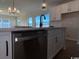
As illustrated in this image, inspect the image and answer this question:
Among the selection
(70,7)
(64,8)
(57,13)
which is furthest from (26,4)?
(70,7)

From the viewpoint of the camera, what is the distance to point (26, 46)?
1.92m

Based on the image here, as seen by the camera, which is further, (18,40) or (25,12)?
(25,12)

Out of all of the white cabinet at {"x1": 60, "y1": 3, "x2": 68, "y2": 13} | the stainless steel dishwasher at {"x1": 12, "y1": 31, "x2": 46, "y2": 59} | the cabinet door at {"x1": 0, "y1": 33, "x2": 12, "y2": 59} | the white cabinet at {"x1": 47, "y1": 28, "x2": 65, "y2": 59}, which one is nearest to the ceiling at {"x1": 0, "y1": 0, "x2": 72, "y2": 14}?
the white cabinet at {"x1": 60, "y1": 3, "x2": 68, "y2": 13}

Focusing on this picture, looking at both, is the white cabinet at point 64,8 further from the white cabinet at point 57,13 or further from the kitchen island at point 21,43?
the kitchen island at point 21,43

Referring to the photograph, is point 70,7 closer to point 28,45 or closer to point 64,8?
point 64,8

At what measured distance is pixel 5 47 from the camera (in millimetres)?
1700

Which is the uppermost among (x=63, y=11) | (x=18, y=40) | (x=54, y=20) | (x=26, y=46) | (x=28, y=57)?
(x=63, y=11)

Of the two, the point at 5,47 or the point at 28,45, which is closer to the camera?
the point at 5,47

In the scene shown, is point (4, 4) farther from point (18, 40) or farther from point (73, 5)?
point (18, 40)

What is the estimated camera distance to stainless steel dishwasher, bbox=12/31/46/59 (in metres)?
1.76

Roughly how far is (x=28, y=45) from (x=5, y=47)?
41cm

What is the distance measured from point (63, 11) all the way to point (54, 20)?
106 cm

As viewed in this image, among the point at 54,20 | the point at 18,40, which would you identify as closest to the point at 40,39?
the point at 18,40

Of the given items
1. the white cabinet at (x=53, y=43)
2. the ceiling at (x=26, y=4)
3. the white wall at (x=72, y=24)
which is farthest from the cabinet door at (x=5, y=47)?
the white wall at (x=72, y=24)
